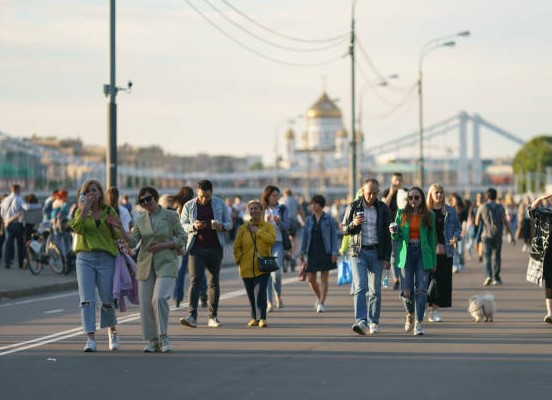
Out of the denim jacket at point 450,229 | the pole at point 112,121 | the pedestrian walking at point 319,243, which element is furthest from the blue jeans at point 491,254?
the denim jacket at point 450,229

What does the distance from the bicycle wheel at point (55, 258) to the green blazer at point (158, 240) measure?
13553mm

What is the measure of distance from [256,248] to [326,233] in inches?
86.1

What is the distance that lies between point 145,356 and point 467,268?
19.5 metres

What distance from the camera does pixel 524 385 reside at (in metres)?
11.6

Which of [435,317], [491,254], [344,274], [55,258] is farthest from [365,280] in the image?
[55,258]

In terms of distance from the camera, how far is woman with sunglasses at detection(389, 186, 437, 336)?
1619 cm

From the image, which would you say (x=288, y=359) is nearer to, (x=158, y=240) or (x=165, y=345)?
(x=165, y=345)

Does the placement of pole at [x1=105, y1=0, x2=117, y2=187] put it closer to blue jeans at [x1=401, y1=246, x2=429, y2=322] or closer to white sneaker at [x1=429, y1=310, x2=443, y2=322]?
white sneaker at [x1=429, y1=310, x2=443, y2=322]

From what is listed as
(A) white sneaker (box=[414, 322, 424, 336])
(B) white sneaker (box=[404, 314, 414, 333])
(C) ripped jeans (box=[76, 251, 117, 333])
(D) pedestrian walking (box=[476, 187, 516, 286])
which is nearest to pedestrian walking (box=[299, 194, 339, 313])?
(B) white sneaker (box=[404, 314, 414, 333])

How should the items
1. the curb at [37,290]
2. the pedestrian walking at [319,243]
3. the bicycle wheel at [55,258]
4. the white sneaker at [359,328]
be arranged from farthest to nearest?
the bicycle wheel at [55,258] → the curb at [37,290] → the pedestrian walking at [319,243] → the white sneaker at [359,328]

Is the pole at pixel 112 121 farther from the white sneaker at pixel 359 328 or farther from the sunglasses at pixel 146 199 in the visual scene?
the sunglasses at pixel 146 199

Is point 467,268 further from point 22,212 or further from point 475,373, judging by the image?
point 475,373

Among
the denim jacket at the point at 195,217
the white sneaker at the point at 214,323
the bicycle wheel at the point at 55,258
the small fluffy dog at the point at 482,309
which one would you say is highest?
the denim jacket at the point at 195,217

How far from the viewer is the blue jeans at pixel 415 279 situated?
16219mm
